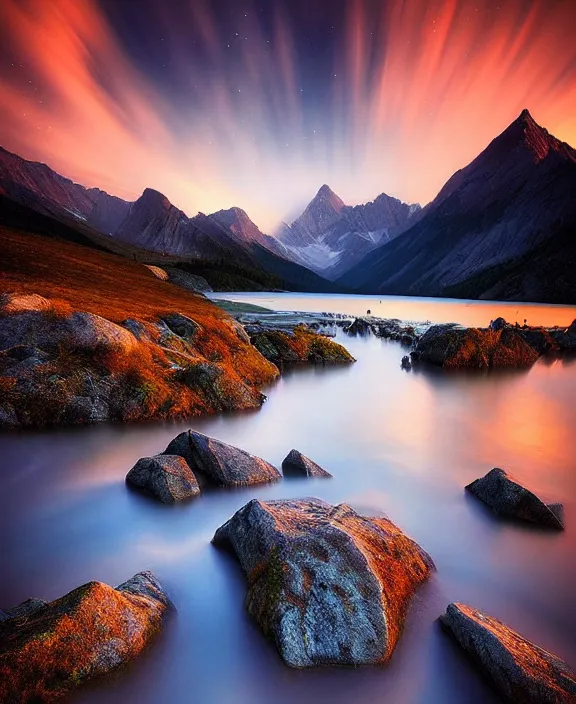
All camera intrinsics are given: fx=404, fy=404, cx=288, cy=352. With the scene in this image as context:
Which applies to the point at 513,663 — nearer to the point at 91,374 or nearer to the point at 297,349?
the point at 91,374

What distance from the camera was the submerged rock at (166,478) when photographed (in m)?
11.7

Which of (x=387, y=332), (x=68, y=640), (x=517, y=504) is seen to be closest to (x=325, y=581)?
(x=68, y=640)

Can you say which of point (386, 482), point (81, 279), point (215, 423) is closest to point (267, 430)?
point (215, 423)

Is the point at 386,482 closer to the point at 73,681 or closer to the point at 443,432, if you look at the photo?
the point at 443,432

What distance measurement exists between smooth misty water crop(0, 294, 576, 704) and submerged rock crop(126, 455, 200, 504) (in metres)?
0.39

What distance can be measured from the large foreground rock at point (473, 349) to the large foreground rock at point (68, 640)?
116ft

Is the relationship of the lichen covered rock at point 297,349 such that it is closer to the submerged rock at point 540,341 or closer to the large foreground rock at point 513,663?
the submerged rock at point 540,341

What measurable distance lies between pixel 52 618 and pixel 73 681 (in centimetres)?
89

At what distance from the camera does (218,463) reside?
12.8 metres

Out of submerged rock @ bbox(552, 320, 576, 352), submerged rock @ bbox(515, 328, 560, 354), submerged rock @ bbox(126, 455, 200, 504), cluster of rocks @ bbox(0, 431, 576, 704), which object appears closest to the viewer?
cluster of rocks @ bbox(0, 431, 576, 704)

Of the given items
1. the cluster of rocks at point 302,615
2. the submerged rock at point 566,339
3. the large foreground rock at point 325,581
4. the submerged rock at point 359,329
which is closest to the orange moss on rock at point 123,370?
the cluster of rocks at point 302,615

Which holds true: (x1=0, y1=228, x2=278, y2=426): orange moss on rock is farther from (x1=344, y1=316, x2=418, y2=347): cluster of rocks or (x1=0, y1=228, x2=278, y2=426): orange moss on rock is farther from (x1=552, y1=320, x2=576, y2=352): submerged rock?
(x1=552, y1=320, x2=576, y2=352): submerged rock

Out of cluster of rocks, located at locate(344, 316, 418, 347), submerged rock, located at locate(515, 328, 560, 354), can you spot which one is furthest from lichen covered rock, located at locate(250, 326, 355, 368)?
submerged rock, located at locate(515, 328, 560, 354)

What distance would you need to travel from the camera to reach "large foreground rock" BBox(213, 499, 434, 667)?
21.8 ft
